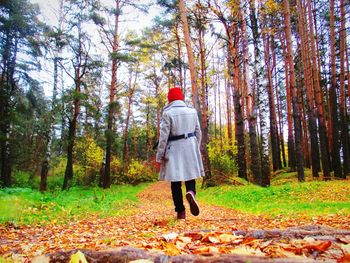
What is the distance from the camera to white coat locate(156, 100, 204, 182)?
16.7ft

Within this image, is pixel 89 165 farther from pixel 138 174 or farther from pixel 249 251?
pixel 249 251

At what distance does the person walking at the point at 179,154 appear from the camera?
5.10 meters

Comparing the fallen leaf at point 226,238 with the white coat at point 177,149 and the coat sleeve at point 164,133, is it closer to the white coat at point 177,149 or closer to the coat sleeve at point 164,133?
the white coat at point 177,149

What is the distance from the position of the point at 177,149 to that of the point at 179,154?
0.10 meters

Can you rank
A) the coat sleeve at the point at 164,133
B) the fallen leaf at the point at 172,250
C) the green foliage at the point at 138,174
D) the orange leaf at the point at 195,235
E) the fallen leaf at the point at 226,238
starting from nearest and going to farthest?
the fallen leaf at the point at 172,250 < the fallen leaf at the point at 226,238 < the orange leaf at the point at 195,235 < the coat sleeve at the point at 164,133 < the green foliage at the point at 138,174

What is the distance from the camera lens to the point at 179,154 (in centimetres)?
518

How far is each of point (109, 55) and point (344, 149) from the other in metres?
17.3

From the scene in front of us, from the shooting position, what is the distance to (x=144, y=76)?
35844 millimetres

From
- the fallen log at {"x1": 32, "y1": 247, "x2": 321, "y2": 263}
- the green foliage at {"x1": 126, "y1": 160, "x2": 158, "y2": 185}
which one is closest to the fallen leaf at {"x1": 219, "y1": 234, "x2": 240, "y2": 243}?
the fallen log at {"x1": 32, "y1": 247, "x2": 321, "y2": 263}

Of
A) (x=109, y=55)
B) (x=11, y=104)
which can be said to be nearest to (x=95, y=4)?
(x=109, y=55)

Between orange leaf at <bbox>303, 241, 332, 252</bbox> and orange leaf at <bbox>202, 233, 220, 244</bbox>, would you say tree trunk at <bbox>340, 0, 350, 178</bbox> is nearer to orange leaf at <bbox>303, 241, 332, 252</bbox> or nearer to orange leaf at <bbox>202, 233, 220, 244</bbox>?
orange leaf at <bbox>202, 233, 220, 244</bbox>

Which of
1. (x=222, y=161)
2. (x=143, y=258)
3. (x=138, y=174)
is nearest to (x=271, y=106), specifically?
(x=222, y=161)

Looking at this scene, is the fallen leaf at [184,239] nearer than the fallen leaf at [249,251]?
No

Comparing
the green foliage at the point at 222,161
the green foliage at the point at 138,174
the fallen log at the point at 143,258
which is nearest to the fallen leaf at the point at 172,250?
the fallen log at the point at 143,258
